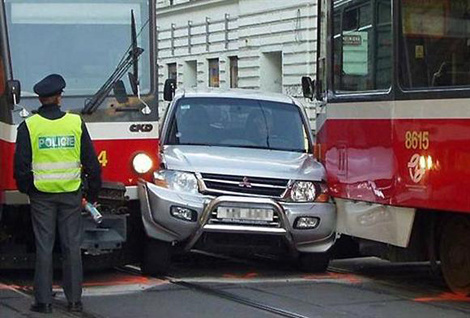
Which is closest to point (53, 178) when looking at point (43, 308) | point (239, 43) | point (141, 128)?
point (43, 308)

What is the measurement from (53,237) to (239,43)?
104 ft

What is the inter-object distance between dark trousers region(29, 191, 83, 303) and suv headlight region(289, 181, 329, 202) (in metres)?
2.64

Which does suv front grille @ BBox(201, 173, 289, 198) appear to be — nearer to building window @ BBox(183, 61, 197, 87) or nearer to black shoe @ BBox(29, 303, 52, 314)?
black shoe @ BBox(29, 303, 52, 314)

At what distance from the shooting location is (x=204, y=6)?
42.0m

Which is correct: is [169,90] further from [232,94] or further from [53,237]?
[53,237]

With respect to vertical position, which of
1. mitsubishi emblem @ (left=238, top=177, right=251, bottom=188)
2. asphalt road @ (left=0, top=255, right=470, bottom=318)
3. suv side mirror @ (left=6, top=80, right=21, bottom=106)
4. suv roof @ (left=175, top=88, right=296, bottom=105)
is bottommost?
asphalt road @ (left=0, top=255, right=470, bottom=318)

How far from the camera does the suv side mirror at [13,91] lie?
1031 centimetres

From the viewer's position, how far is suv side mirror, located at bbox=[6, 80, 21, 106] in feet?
33.8

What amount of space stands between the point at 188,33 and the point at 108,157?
32426 millimetres

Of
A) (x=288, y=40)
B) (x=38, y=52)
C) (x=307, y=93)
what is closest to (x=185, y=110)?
(x=307, y=93)

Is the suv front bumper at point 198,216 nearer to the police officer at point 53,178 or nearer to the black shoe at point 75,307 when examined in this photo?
the police officer at point 53,178

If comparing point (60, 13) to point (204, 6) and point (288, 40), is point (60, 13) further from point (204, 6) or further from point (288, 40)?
point (204, 6)

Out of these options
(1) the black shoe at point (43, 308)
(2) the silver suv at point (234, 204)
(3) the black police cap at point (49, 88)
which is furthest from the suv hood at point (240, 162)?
(1) the black shoe at point (43, 308)

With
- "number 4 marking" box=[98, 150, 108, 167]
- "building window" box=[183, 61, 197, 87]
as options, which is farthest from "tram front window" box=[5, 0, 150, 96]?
"building window" box=[183, 61, 197, 87]
